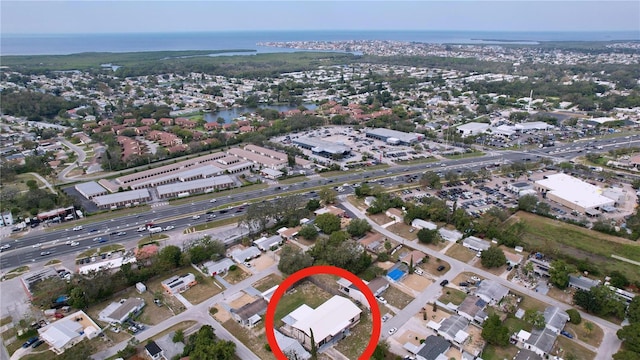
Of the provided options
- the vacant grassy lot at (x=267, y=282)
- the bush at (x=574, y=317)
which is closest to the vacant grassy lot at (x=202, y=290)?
the vacant grassy lot at (x=267, y=282)

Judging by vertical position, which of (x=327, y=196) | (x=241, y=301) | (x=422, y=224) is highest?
(x=327, y=196)

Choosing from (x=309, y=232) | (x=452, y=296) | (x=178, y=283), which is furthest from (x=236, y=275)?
(x=452, y=296)

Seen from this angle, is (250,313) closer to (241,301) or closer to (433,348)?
(241,301)

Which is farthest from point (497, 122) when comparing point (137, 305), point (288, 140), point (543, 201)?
point (137, 305)

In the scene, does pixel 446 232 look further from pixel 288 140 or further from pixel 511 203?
pixel 288 140

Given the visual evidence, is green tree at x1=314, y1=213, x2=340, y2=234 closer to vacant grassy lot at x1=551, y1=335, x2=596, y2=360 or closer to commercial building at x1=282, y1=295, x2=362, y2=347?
commercial building at x1=282, y1=295, x2=362, y2=347

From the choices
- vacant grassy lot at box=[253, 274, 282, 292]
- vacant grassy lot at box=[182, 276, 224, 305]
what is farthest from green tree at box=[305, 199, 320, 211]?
vacant grassy lot at box=[182, 276, 224, 305]

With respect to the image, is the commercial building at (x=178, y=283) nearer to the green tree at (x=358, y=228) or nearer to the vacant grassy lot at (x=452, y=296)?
the green tree at (x=358, y=228)
